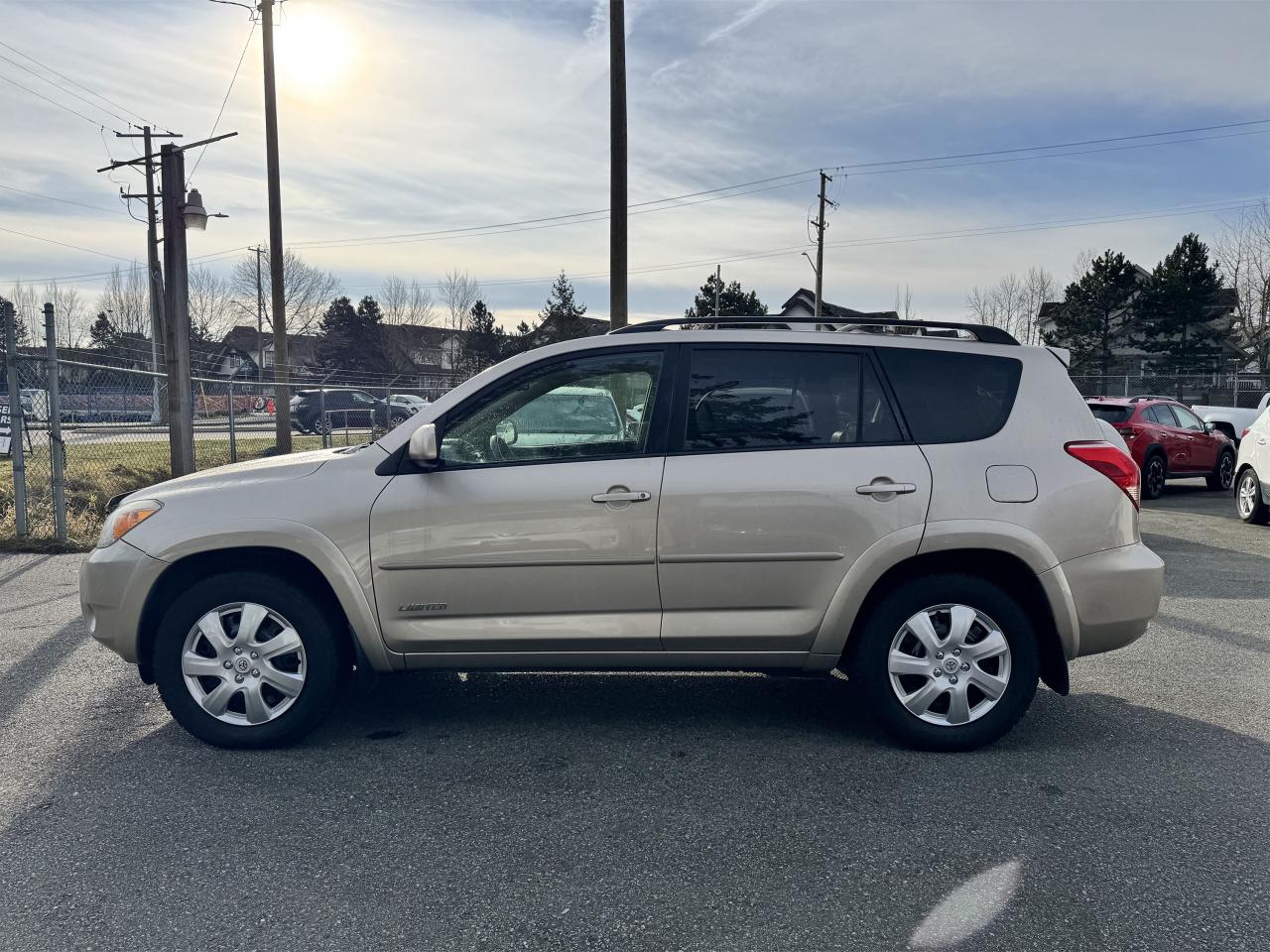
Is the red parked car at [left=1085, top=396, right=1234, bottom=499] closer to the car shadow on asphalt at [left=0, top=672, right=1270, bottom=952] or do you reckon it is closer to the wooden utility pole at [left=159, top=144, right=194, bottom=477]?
the car shadow on asphalt at [left=0, top=672, right=1270, bottom=952]

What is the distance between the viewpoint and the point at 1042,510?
3.97 meters

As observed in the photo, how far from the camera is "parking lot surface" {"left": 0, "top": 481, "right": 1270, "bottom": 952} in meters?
2.75

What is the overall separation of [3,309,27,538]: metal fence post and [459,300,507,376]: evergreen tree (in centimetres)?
5376

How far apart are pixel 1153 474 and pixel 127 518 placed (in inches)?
570

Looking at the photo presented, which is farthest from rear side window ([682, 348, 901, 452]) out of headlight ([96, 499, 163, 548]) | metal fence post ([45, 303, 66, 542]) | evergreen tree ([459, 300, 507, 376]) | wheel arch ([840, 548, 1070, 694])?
evergreen tree ([459, 300, 507, 376])

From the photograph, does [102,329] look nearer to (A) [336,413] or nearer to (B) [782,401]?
(A) [336,413]

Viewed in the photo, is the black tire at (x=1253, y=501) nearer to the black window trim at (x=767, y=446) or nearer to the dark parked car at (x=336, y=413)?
the black window trim at (x=767, y=446)

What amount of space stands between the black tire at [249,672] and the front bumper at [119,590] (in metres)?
0.14

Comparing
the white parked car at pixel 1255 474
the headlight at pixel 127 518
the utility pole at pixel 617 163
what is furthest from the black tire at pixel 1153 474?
the headlight at pixel 127 518

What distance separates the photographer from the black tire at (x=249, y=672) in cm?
404

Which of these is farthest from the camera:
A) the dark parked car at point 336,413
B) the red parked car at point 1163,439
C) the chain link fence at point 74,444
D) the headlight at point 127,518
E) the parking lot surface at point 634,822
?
the dark parked car at point 336,413

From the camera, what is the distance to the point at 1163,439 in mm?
14625

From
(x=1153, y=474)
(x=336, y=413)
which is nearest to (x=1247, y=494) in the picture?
(x=1153, y=474)

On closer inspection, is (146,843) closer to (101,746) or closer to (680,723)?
(101,746)
